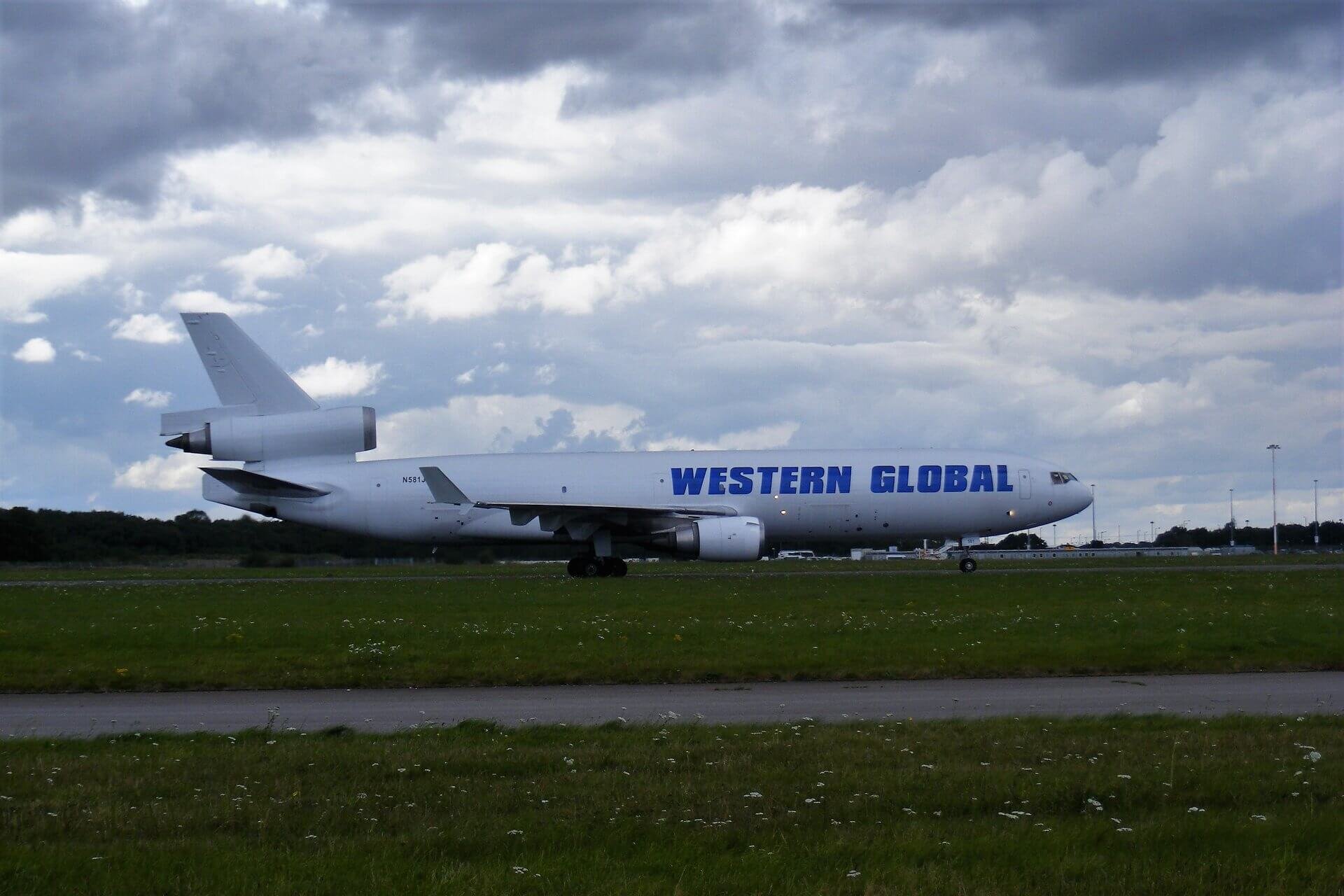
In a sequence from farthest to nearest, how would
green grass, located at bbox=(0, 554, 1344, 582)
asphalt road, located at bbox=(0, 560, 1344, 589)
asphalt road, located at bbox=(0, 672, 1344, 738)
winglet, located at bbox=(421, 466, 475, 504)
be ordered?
green grass, located at bbox=(0, 554, 1344, 582) → asphalt road, located at bbox=(0, 560, 1344, 589) → winglet, located at bbox=(421, 466, 475, 504) → asphalt road, located at bbox=(0, 672, 1344, 738)

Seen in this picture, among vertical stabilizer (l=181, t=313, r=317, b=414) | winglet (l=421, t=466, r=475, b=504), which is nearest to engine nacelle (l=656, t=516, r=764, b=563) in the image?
winglet (l=421, t=466, r=475, b=504)

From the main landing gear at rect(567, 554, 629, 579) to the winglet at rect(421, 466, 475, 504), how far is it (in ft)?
13.2

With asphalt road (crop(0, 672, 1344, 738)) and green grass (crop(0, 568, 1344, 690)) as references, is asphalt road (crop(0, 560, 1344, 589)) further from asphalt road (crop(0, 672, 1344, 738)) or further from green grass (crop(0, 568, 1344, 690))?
asphalt road (crop(0, 672, 1344, 738))

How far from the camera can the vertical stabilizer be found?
1668 inches

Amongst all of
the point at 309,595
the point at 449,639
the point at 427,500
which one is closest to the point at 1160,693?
the point at 449,639

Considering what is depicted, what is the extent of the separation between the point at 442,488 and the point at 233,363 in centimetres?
919

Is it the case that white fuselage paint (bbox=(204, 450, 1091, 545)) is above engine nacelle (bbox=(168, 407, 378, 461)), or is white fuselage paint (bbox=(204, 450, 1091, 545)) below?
below

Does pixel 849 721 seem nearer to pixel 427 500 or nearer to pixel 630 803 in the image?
pixel 630 803

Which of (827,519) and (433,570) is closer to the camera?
(827,519)

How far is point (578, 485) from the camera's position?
138ft

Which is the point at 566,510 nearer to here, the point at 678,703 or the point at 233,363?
the point at 233,363

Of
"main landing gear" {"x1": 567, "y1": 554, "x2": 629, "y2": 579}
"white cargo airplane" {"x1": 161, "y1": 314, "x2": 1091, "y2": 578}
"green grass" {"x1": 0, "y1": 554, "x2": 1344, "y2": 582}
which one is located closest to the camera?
"main landing gear" {"x1": 567, "y1": 554, "x2": 629, "y2": 579}

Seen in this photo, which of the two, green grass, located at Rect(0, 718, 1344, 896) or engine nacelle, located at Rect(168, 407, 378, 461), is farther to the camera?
engine nacelle, located at Rect(168, 407, 378, 461)

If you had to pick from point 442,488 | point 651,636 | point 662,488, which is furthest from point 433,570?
point 651,636
